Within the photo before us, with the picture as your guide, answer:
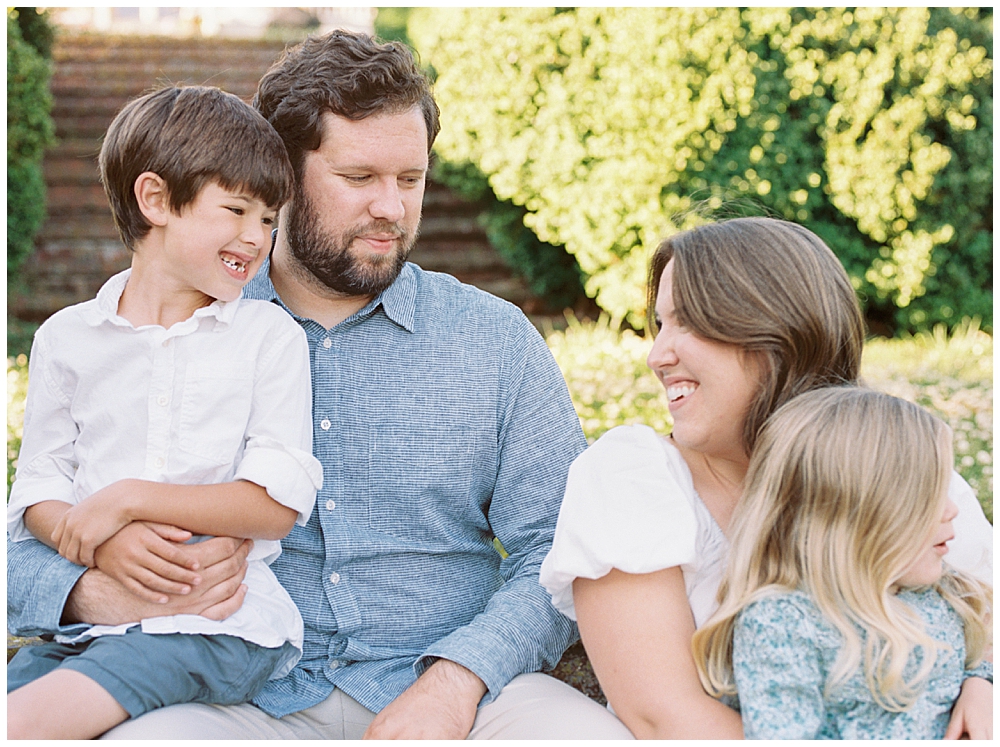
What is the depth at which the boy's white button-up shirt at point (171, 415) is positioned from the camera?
2025mm

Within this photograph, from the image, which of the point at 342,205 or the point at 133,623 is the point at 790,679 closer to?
the point at 133,623

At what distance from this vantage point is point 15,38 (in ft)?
23.5

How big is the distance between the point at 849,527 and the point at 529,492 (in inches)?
32.7

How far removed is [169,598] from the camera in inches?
77.0

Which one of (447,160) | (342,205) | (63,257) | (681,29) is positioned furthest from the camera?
(63,257)

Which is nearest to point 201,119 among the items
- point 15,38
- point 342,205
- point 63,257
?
point 342,205

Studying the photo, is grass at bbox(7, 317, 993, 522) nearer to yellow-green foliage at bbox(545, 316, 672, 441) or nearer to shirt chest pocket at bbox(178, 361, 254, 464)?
yellow-green foliage at bbox(545, 316, 672, 441)

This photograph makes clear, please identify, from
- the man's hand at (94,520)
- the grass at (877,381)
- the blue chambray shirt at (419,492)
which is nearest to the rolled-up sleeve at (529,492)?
the blue chambray shirt at (419,492)

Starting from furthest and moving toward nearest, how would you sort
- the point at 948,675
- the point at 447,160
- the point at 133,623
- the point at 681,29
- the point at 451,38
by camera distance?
the point at 447,160 → the point at 451,38 → the point at 681,29 → the point at 133,623 → the point at 948,675

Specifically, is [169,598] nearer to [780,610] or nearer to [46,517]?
[46,517]

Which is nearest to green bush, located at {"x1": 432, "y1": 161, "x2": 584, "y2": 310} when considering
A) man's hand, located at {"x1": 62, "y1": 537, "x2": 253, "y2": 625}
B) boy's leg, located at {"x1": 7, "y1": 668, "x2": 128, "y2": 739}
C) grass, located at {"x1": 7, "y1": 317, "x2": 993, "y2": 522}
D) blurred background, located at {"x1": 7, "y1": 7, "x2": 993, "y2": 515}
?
blurred background, located at {"x1": 7, "y1": 7, "x2": 993, "y2": 515}

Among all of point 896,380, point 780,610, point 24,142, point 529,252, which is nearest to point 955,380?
point 896,380

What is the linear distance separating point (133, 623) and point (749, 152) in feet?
18.9

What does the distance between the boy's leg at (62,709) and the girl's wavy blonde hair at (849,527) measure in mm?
1066
